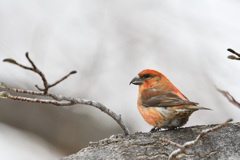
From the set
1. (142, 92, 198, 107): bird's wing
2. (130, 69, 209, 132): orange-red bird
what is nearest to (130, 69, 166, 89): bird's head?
(130, 69, 209, 132): orange-red bird

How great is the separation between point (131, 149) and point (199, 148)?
0.52 metres

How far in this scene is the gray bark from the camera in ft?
9.30

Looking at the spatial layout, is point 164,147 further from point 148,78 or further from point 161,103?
point 148,78

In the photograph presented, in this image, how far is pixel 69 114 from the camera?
5363mm

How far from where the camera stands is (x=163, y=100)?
13.0 feet

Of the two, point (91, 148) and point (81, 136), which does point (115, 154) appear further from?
point (81, 136)

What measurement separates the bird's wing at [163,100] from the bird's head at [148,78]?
23cm

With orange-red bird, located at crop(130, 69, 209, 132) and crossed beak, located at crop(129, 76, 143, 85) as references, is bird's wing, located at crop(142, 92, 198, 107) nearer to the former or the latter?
orange-red bird, located at crop(130, 69, 209, 132)

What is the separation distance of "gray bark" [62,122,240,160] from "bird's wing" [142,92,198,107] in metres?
0.64

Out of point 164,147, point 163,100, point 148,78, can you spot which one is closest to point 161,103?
point 163,100

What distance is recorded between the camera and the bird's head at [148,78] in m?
4.43

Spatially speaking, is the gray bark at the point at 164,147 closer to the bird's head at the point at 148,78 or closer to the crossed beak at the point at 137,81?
the bird's head at the point at 148,78

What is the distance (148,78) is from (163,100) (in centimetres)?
56

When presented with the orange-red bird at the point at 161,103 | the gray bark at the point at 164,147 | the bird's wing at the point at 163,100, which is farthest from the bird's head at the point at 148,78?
the gray bark at the point at 164,147
